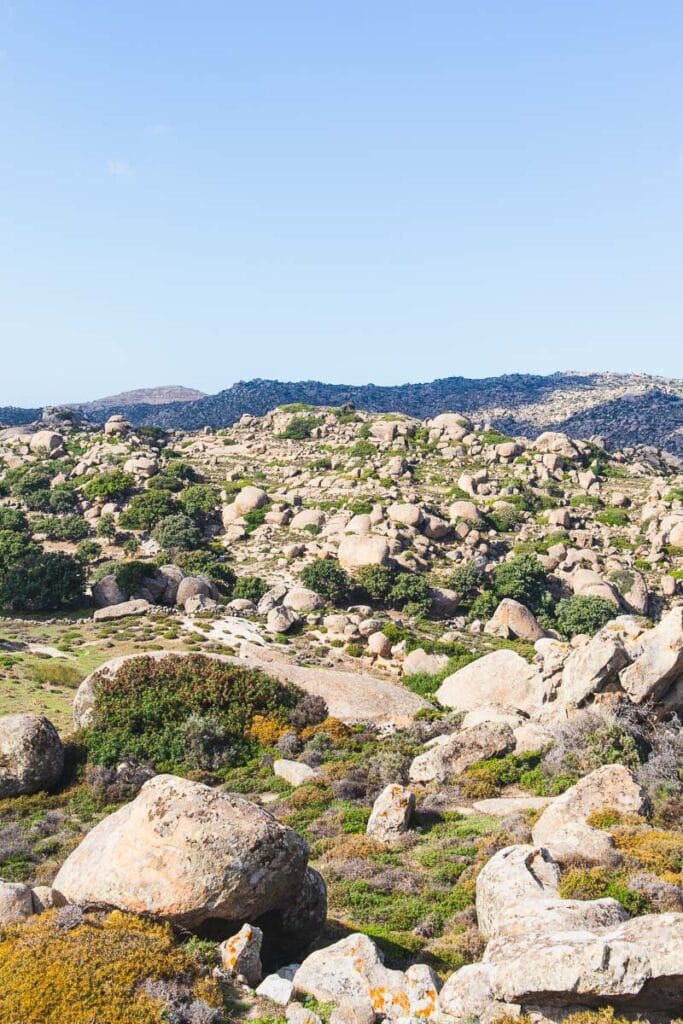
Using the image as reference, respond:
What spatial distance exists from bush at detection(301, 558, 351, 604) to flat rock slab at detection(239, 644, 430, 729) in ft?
66.2

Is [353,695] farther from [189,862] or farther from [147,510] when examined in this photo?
[147,510]

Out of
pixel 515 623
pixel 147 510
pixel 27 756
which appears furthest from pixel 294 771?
pixel 147 510

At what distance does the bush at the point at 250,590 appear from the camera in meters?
55.2

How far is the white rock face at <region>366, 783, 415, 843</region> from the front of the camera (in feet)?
60.1

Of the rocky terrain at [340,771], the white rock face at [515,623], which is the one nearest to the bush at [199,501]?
the rocky terrain at [340,771]

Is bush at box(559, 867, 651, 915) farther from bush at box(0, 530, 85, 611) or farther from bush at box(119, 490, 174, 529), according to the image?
bush at box(119, 490, 174, 529)

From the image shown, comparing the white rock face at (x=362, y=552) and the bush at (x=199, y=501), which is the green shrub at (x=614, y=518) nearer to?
the white rock face at (x=362, y=552)

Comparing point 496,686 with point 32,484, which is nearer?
point 496,686

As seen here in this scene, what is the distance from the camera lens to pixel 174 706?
28594mm

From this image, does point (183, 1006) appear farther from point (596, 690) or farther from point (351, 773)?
point (596, 690)

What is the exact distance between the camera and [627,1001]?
833 centimetres

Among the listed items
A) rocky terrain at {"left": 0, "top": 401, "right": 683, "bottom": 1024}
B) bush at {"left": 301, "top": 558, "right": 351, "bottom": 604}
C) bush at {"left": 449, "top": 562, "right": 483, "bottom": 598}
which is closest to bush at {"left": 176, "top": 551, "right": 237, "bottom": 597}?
rocky terrain at {"left": 0, "top": 401, "right": 683, "bottom": 1024}

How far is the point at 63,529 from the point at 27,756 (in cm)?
4855

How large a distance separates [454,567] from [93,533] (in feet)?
117
